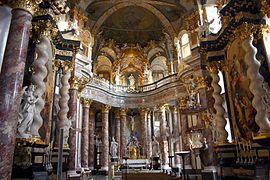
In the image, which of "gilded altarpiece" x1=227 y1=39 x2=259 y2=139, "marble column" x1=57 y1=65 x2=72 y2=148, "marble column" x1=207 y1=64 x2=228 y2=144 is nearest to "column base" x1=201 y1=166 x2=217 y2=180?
"marble column" x1=207 y1=64 x2=228 y2=144

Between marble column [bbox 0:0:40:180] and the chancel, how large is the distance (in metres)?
0.02

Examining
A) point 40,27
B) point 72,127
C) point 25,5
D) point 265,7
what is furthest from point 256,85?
point 72,127

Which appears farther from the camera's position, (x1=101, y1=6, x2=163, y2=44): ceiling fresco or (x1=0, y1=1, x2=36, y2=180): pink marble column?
(x1=101, y1=6, x2=163, y2=44): ceiling fresco

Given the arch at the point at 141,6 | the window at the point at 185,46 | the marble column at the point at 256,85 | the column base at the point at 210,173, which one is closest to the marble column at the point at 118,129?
the arch at the point at 141,6

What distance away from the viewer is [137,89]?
22234 mm

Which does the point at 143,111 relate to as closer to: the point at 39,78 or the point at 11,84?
the point at 39,78

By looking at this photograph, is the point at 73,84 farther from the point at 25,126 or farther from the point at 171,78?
the point at 171,78

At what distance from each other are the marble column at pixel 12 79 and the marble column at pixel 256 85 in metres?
6.48

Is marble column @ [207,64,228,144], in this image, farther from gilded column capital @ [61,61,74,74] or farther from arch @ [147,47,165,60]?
arch @ [147,47,165,60]

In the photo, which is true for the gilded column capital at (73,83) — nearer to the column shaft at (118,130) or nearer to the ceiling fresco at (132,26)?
the column shaft at (118,130)

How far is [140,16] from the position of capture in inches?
811

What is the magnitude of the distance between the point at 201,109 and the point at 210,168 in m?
2.78

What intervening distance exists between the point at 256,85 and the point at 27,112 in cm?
679

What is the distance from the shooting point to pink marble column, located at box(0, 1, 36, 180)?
15.7 feet
